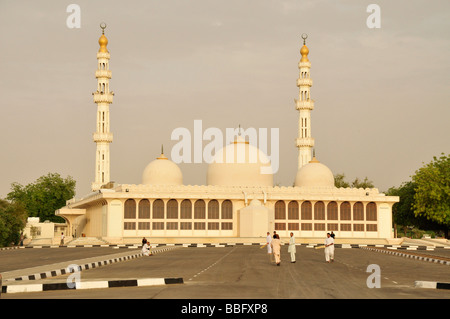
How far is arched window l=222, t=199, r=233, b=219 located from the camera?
247 ft

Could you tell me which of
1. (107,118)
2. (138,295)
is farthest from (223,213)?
(138,295)

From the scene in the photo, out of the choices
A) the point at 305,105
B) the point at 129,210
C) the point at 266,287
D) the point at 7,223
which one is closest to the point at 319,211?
the point at 305,105

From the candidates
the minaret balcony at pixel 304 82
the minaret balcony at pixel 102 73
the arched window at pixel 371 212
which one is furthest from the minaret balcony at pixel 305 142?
the minaret balcony at pixel 102 73

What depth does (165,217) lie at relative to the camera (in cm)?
7350

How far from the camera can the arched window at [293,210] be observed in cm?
7638

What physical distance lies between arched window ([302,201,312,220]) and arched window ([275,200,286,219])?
1956mm

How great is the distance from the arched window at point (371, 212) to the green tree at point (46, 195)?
60170 mm

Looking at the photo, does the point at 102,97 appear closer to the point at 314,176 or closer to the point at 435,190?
the point at 314,176

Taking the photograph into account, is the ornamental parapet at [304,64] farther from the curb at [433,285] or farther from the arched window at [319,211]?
the curb at [433,285]

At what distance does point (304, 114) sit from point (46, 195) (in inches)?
2056

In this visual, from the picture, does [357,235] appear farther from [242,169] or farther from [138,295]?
[138,295]
